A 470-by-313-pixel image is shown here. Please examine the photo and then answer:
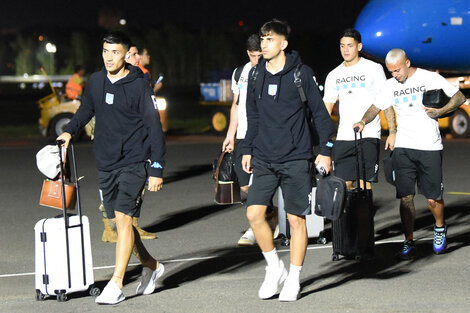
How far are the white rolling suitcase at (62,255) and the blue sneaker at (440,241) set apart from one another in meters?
3.27

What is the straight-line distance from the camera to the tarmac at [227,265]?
269 inches

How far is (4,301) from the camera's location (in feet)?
23.2

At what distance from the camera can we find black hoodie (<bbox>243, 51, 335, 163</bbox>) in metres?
6.88

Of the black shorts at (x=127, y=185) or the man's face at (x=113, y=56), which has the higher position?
the man's face at (x=113, y=56)

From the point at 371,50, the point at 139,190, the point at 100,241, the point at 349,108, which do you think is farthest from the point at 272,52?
the point at 371,50

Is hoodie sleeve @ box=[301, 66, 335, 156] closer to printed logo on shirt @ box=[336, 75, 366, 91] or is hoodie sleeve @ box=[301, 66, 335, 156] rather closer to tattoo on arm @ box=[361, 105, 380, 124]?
tattoo on arm @ box=[361, 105, 380, 124]

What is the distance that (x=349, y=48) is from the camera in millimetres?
9375

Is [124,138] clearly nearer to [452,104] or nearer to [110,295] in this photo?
[110,295]

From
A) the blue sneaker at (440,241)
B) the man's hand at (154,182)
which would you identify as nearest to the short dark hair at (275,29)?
the man's hand at (154,182)

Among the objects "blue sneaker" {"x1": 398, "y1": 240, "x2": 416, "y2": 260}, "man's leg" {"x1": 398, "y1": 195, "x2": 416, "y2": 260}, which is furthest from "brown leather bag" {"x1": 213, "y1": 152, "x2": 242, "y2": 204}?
"blue sneaker" {"x1": 398, "y1": 240, "x2": 416, "y2": 260}

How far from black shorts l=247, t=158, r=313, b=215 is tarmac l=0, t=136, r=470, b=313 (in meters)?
0.69

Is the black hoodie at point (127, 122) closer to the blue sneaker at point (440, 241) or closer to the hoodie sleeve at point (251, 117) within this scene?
the hoodie sleeve at point (251, 117)

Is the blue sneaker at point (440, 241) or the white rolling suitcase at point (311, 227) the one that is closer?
the blue sneaker at point (440, 241)

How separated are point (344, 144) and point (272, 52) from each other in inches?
108
